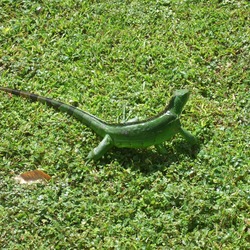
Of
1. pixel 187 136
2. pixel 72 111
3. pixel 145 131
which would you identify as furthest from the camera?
pixel 72 111

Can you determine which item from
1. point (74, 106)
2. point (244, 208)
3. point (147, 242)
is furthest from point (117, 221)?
point (74, 106)

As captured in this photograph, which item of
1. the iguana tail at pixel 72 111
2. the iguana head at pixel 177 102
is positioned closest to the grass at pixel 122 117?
the iguana tail at pixel 72 111

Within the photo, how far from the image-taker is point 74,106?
6.04 meters

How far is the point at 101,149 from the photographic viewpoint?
17.7 ft

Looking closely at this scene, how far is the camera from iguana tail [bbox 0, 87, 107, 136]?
554 cm

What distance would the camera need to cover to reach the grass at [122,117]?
4.89 metres

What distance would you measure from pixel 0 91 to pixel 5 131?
64 centimetres

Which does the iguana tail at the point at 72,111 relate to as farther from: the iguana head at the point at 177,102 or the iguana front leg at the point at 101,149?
the iguana head at the point at 177,102

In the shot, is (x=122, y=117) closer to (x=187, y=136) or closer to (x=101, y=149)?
(x=101, y=149)

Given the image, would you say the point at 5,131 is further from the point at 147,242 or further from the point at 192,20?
the point at 192,20

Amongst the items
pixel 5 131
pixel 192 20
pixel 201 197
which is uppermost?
pixel 192 20

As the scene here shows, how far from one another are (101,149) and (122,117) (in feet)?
2.06

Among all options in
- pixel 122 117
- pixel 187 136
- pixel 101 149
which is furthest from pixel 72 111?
pixel 187 136

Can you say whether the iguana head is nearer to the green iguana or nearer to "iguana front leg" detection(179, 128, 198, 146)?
the green iguana
